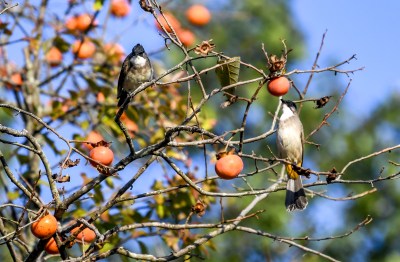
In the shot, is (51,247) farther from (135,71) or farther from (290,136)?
(290,136)

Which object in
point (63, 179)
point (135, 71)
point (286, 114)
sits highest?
point (286, 114)

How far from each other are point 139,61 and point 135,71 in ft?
0.20

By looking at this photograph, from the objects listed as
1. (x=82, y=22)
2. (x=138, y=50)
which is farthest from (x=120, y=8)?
(x=138, y=50)

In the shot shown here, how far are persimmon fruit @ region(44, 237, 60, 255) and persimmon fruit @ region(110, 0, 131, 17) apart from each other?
3.02 metres

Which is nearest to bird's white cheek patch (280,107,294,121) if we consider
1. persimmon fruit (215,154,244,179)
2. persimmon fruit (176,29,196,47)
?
persimmon fruit (176,29,196,47)

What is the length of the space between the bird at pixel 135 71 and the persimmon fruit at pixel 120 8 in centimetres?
183

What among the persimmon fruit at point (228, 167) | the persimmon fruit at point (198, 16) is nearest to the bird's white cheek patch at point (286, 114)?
the persimmon fruit at point (198, 16)

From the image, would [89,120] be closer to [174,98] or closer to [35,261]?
[174,98]

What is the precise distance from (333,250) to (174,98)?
629 centimetres

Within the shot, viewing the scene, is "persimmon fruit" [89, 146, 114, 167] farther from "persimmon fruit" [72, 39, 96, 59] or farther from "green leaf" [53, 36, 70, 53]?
"persimmon fruit" [72, 39, 96, 59]

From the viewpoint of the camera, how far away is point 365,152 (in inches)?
448

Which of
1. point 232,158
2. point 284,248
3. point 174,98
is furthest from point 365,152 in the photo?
point 232,158

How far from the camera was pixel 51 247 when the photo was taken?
132 inches

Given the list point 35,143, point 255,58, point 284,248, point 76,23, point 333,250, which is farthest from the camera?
point 255,58
